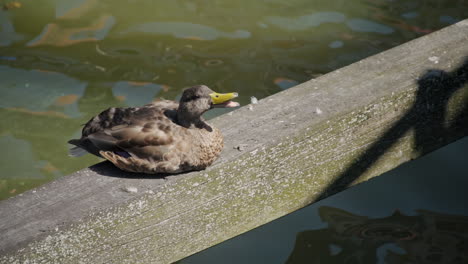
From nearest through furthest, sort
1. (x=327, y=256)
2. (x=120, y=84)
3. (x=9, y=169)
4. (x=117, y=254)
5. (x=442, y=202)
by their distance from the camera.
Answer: (x=117, y=254), (x=327, y=256), (x=442, y=202), (x=9, y=169), (x=120, y=84)

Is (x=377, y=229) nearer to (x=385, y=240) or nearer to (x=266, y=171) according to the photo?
(x=385, y=240)

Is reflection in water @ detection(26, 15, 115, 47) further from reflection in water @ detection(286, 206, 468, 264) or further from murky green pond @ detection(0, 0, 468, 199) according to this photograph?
reflection in water @ detection(286, 206, 468, 264)

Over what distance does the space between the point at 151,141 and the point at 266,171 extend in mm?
458

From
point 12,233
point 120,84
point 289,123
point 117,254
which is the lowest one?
point 120,84

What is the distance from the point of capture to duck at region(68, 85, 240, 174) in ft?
6.70

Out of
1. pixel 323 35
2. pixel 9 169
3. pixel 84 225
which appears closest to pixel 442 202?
pixel 323 35

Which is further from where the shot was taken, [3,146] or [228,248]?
[3,146]

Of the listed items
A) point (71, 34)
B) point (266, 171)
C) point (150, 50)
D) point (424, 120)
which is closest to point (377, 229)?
point (424, 120)

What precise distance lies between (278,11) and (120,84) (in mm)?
1518

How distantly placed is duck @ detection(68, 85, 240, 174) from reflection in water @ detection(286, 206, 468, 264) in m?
0.98

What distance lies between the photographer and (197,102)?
2139mm

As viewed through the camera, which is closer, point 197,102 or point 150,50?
point 197,102

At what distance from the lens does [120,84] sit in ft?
13.1

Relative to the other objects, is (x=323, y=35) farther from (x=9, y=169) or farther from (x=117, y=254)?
(x=117, y=254)
